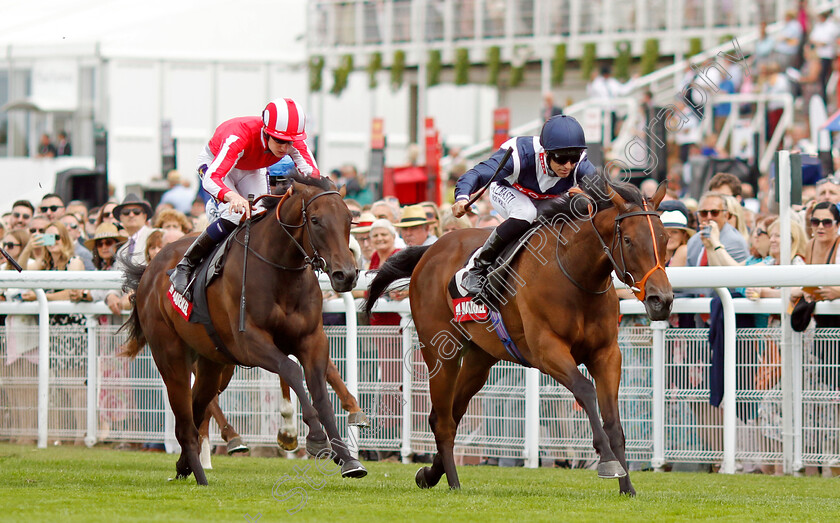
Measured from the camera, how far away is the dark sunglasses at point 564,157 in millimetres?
7020

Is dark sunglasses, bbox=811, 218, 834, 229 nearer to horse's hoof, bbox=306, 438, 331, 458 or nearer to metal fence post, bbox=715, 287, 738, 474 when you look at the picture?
metal fence post, bbox=715, 287, 738, 474

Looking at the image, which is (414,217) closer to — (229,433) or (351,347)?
(351,347)

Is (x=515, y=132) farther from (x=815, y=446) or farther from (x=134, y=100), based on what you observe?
(x=815, y=446)

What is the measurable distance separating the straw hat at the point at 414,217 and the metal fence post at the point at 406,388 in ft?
2.78

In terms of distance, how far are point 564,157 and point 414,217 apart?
3.07 metres

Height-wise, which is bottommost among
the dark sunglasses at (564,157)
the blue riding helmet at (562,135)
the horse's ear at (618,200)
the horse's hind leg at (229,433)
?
the horse's hind leg at (229,433)

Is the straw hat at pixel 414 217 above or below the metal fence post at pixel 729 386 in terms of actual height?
above

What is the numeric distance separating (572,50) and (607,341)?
16085 mm

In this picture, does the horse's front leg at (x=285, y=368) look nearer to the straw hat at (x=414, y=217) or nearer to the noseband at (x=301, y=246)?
the noseband at (x=301, y=246)

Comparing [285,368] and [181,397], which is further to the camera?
[181,397]

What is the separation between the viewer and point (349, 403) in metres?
7.34

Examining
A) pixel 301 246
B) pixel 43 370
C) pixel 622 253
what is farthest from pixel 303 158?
pixel 43 370

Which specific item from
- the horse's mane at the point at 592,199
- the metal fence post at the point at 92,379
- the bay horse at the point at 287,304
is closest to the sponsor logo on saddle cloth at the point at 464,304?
the horse's mane at the point at 592,199

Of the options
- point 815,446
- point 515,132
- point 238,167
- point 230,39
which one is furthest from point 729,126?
point 230,39
